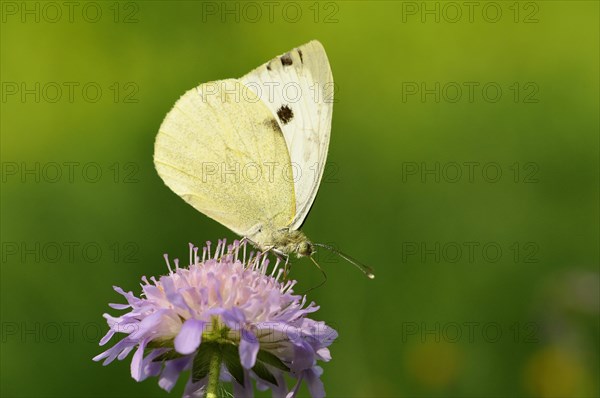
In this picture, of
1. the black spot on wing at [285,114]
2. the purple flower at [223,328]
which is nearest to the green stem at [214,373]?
the purple flower at [223,328]

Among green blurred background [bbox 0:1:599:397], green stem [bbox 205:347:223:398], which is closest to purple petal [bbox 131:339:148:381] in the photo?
green stem [bbox 205:347:223:398]

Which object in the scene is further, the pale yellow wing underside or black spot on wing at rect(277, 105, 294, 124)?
black spot on wing at rect(277, 105, 294, 124)

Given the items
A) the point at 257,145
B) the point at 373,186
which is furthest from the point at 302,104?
the point at 373,186

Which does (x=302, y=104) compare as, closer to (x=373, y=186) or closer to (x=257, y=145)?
(x=257, y=145)

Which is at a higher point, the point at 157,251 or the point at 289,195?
the point at 289,195

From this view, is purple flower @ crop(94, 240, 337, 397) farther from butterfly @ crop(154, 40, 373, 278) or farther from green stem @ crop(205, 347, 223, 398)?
butterfly @ crop(154, 40, 373, 278)

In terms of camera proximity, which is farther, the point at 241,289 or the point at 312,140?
the point at 312,140

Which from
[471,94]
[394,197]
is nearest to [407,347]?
[394,197]

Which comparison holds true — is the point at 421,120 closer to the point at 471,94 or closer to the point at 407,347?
the point at 471,94
